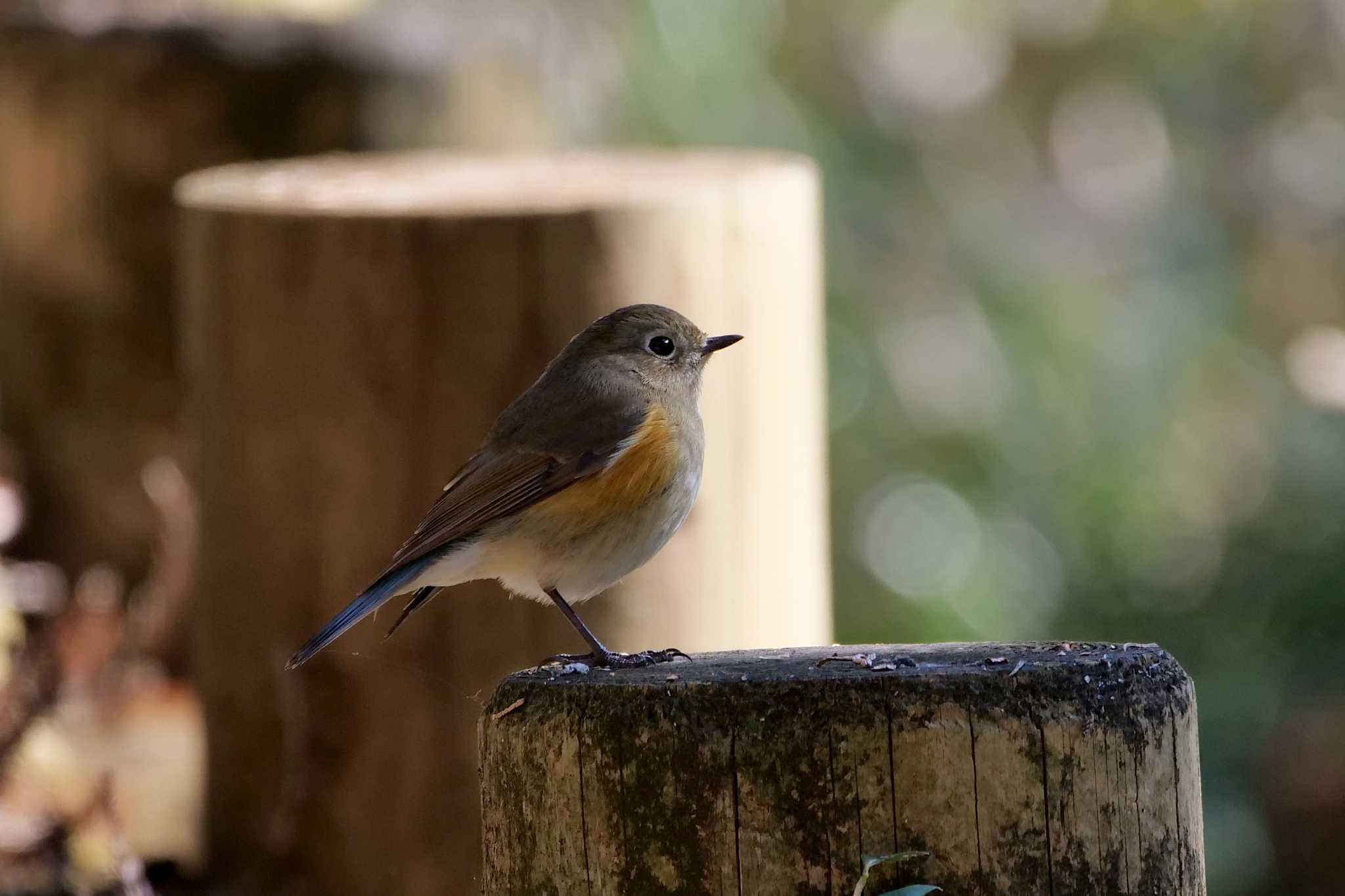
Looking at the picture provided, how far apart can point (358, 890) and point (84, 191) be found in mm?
3024

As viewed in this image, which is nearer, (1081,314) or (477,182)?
(477,182)

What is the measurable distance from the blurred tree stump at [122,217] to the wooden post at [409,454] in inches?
67.5

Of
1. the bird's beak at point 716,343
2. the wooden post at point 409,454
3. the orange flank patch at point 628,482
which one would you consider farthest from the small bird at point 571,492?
the wooden post at point 409,454

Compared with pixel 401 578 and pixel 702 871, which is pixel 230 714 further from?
pixel 702 871

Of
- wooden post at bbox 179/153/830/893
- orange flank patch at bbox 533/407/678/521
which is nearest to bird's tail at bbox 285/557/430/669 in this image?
orange flank patch at bbox 533/407/678/521

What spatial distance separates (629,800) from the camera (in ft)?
6.67

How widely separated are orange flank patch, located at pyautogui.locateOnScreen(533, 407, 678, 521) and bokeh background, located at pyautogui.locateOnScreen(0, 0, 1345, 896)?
219 cm

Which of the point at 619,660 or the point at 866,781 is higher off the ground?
the point at 619,660

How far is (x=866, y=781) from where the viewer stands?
198 centimetres

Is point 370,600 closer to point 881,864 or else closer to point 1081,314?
point 881,864

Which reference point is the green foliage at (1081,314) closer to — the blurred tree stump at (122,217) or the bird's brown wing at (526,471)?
the blurred tree stump at (122,217)

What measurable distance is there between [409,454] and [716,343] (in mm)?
995

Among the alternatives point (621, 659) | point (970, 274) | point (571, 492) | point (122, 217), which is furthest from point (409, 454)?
point (970, 274)

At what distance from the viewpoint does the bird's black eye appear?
148 inches
